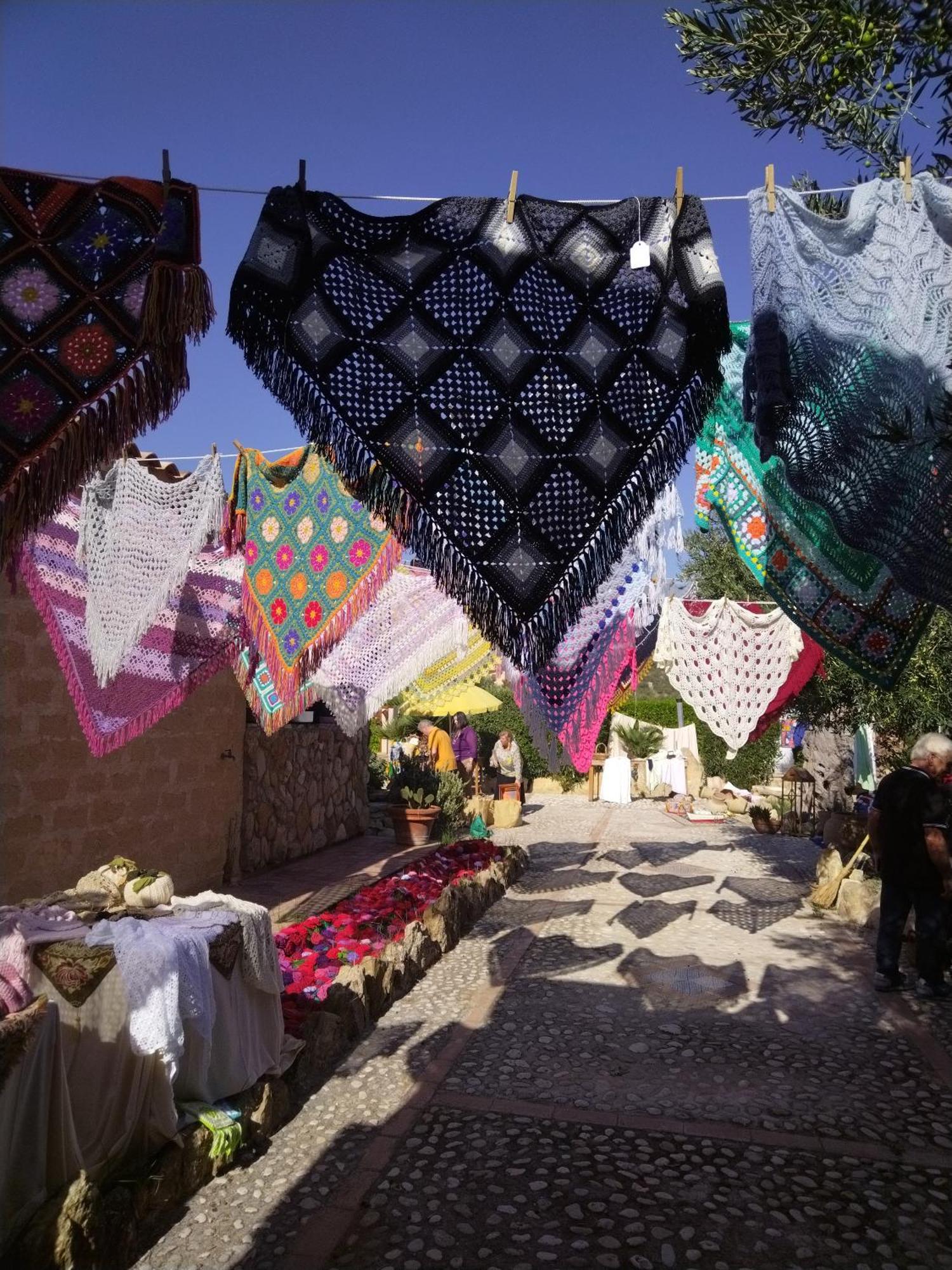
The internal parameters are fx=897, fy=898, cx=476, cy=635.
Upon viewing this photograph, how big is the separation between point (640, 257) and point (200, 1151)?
3.39m

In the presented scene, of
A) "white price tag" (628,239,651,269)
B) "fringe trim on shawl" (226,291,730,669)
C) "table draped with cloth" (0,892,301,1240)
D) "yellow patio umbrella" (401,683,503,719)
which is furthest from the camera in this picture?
"yellow patio umbrella" (401,683,503,719)

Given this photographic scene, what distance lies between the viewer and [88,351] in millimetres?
2193

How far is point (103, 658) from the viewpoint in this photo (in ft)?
14.5

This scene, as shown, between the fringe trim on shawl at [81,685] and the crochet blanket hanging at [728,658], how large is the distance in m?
4.14

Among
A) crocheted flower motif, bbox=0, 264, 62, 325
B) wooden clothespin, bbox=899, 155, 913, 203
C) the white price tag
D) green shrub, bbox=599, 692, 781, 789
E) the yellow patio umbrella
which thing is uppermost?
wooden clothespin, bbox=899, 155, 913, 203

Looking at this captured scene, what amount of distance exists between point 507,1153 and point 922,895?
340 cm

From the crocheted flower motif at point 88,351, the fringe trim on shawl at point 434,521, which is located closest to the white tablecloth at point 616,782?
the fringe trim on shawl at point 434,521

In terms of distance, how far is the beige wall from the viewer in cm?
556

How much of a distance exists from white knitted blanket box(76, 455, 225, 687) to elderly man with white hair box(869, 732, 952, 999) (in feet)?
14.4

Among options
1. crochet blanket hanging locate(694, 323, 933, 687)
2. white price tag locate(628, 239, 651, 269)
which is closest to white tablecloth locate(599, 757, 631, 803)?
crochet blanket hanging locate(694, 323, 933, 687)

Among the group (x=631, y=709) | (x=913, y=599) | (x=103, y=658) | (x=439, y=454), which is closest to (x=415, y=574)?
(x=103, y=658)

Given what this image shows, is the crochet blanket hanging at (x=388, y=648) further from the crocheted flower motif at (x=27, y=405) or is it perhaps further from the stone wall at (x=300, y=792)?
the crocheted flower motif at (x=27, y=405)

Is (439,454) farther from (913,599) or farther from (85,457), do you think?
(913,599)

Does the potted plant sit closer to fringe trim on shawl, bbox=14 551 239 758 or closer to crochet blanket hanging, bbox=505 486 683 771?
fringe trim on shawl, bbox=14 551 239 758
